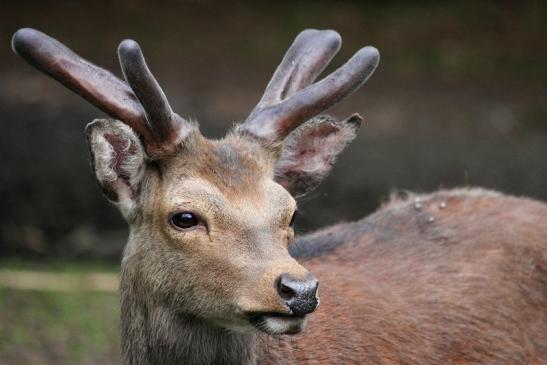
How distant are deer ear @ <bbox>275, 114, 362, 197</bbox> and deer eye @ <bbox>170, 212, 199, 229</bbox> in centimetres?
95

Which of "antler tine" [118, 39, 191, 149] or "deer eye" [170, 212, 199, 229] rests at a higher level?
"antler tine" [118, 39, 191, 149]

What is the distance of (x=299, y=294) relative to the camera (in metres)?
4.97

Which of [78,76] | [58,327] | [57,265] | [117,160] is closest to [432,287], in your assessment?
[117,160]

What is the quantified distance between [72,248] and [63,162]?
1.59 m

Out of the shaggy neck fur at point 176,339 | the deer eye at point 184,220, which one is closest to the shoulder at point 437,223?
the shaggy neck fur at point 176,339

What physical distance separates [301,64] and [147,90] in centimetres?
122

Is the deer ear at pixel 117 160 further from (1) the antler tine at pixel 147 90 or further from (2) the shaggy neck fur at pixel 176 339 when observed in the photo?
(2) the shaggy neck fur at pixel 176 339

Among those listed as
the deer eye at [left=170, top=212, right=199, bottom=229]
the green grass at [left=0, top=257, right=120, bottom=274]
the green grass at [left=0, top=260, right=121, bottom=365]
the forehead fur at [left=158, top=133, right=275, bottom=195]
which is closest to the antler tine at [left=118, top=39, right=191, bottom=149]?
the forehead fur at [left=158, top=133, right=275, bottom=195]

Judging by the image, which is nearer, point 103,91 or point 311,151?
point 103,91

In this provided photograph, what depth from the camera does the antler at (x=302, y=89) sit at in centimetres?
595

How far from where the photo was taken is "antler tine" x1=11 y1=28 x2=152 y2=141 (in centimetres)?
564

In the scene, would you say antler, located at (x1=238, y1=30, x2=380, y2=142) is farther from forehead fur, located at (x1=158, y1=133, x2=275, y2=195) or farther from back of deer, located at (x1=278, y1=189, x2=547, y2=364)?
back of deer, located at (x1=278, y1=189, x2=547, y2=364)

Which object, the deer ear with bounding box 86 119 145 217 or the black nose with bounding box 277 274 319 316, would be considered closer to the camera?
the black nose with bounding box 277 274 319 316

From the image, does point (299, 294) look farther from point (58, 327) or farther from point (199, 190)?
point (58, 327)
